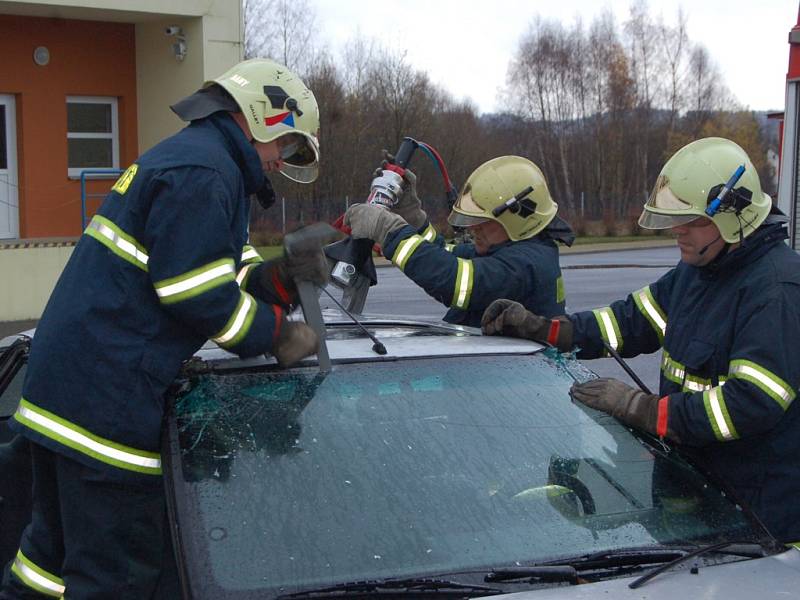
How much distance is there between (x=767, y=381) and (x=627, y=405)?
341mm

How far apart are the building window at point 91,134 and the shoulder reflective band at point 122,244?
13.9 m

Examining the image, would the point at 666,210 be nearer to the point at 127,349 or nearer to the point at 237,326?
the point at 237,326

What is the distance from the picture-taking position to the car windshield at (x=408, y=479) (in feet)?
7.39

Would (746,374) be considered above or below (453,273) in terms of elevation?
below

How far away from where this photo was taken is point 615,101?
167ft

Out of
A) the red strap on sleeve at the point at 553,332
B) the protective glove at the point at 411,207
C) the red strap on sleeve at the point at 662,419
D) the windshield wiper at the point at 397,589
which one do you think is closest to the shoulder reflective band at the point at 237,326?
the windshield wiper at the point at 397,589

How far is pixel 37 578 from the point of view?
2.60m

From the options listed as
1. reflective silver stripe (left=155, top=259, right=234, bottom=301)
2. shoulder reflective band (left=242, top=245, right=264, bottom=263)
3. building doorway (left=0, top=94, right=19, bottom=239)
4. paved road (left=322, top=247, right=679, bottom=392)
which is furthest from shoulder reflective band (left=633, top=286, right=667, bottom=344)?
building doorway (left=0, top=94, right=19, bottom=239)

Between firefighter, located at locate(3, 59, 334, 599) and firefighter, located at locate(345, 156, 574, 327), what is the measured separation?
1.12 meters

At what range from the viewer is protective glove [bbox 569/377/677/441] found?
2.83 metres

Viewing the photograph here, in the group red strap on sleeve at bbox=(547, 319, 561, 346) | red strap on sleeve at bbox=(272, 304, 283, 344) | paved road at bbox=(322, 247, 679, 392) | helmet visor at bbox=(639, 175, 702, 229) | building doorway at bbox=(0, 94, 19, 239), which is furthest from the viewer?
building doorway at bbox=(0, 94, 19, 239)

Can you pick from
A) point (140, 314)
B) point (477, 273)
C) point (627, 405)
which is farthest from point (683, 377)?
point (140, 314)

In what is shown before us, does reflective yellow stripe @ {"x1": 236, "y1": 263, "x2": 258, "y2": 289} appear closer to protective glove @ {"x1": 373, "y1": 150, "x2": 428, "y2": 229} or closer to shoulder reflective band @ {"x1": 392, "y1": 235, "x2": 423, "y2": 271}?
shoulder reflective band @ {"x1": 392, "y1": 235, "x2": 423, "y2": 271}

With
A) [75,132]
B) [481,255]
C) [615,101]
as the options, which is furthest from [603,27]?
[481,255]
